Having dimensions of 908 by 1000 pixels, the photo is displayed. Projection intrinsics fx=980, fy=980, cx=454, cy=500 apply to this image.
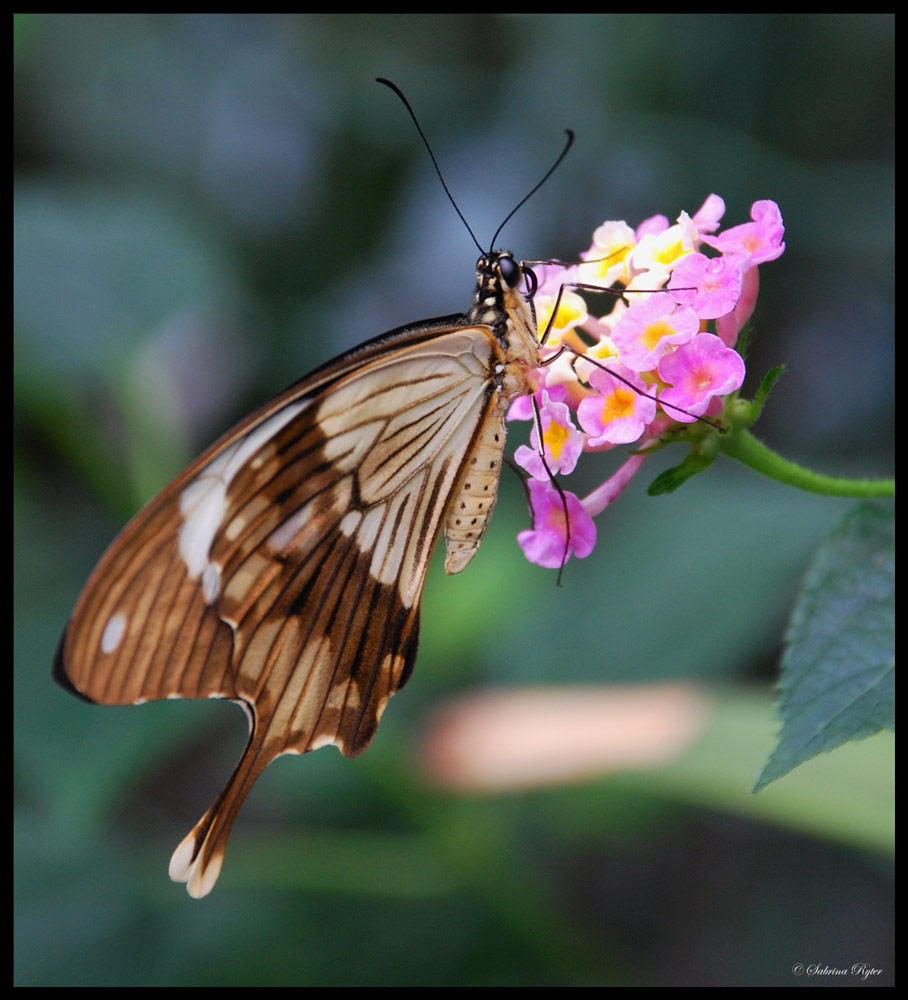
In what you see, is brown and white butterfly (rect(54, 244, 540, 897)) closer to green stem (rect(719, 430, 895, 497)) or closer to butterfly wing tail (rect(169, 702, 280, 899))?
butterfly wing tail (rect(169, 702, 280, 899))

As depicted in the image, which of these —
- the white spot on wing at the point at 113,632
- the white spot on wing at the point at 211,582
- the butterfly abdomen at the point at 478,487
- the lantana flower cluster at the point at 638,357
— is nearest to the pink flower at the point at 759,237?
the lantana flower cluster at the point at 638,357

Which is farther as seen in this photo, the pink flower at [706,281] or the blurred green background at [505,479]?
the blurred green background at [505,479]

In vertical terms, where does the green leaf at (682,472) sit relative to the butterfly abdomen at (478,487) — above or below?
above

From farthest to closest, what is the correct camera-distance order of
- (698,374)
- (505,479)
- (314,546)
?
1. (505,479)
2. (314,546)
3. (698,374)

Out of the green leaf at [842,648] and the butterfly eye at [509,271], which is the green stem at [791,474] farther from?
the butterfly eye at [509,271]

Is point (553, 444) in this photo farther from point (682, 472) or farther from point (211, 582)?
point (211, 582)

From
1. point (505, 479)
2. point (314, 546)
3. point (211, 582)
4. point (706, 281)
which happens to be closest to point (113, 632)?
point (211, 582)
